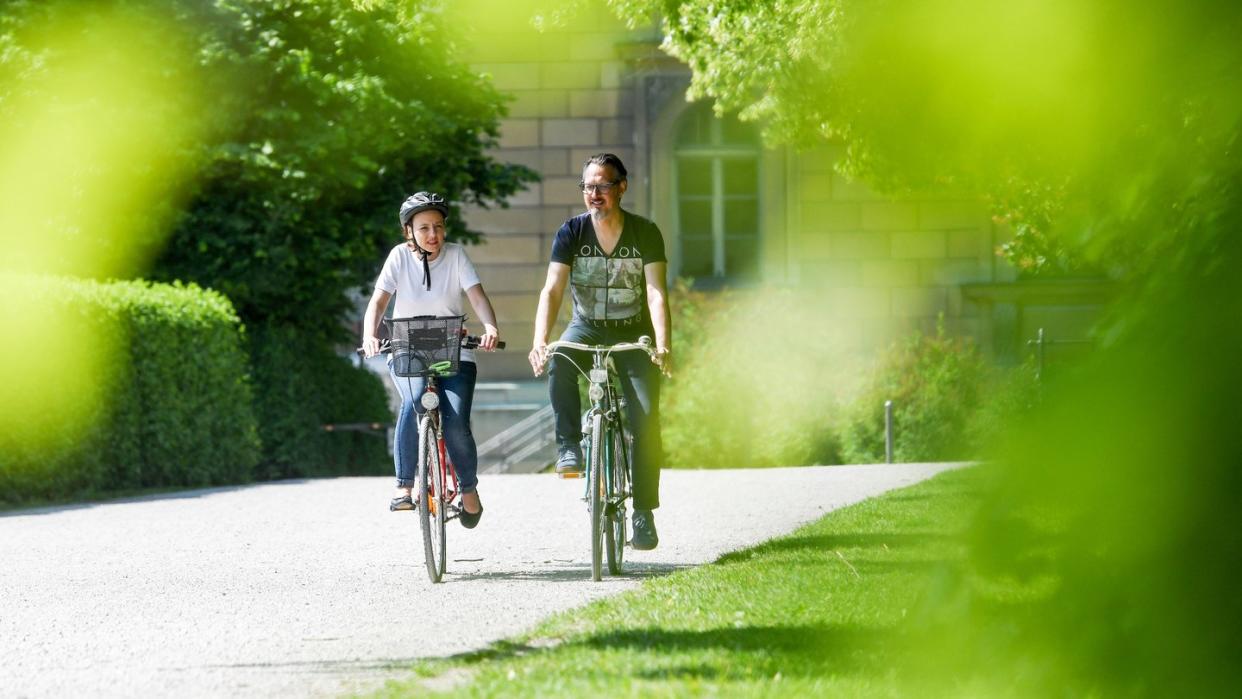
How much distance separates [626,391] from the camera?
808cm

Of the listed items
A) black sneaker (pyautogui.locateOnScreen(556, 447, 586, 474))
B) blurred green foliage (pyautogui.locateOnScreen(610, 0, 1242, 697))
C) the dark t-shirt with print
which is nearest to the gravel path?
black sneaker (pyautogui.locateOnScreen(556, 447, 586, 474))

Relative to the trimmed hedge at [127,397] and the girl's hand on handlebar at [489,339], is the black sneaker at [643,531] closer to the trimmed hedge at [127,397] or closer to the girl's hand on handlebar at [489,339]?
the girl's hand on handlebar at [489,339]

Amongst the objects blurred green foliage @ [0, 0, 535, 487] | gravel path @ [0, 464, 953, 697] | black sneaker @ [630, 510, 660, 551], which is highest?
blurred green foliage @ [0, 0, 535, 487]

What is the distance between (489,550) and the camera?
959 centimetres

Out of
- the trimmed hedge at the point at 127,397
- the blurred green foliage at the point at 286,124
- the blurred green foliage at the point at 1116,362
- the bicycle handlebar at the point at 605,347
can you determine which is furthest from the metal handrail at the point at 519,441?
the blurred green foliage at the point at 1116,362

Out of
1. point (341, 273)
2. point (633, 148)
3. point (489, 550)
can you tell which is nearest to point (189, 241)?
point (341, 273)

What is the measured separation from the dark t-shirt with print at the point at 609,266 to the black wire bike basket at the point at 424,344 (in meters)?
0.56

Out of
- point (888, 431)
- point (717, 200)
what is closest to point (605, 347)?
point (888, 431)

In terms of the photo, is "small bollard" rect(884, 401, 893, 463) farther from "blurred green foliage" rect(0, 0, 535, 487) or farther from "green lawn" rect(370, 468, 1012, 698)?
"green lawn" rect(370, 468, 1012, 698)

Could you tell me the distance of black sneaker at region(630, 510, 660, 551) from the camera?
327 inches

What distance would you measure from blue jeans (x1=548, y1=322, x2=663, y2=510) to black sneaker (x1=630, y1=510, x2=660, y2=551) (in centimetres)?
22

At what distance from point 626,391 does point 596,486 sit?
53cm

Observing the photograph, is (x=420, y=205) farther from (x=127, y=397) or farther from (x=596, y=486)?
(x=127, y=397)

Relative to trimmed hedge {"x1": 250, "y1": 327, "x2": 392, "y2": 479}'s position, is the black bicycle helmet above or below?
above
